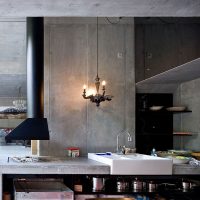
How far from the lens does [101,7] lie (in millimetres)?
3770

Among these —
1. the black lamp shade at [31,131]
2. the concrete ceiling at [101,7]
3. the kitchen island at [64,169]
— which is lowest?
the kitchen island at [64,169]

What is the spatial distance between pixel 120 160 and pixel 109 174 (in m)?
0.29

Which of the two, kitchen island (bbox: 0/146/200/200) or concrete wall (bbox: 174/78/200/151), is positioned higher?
concrete wall (bbox: 174/78/200/151)

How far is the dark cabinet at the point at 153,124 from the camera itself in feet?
27.5

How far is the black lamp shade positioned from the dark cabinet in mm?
2484

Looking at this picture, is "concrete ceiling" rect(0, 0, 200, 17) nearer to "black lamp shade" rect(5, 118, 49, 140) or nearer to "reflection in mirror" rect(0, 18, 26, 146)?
"black lamp shade" rect(5, 118, 49, 140)

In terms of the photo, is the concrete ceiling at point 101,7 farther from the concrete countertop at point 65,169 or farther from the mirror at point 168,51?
the mirror at point 168,51

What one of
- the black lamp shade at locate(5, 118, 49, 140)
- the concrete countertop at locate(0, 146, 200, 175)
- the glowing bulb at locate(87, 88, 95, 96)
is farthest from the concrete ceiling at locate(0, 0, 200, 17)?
the glowing bulb at locate(87, 88, 95, 96)

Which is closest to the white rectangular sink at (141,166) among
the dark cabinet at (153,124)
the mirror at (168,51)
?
the mirror at (168,51)

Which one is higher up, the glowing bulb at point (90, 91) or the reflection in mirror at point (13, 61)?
the reflection in mirror at point (13, 61)

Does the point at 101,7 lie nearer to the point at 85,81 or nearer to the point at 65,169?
the point at 65,169

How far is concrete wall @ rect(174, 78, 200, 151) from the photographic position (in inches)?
290

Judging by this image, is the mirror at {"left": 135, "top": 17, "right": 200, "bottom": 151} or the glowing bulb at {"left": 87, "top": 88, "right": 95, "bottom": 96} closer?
the glowing bulb at {"left": 87, "top": 88, "right": 95, "bottom": 96}

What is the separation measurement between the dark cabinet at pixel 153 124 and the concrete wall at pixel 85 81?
68 centimetres
